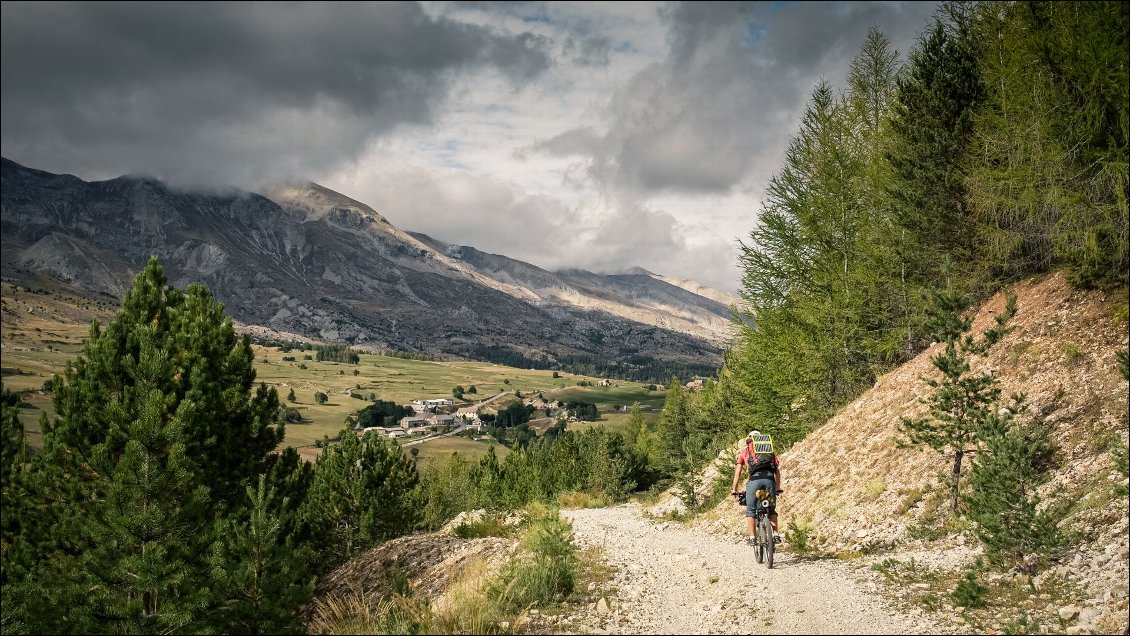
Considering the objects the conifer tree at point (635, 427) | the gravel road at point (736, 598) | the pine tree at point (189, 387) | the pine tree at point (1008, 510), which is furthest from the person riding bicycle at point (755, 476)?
the conifer tree at point (635, 427)

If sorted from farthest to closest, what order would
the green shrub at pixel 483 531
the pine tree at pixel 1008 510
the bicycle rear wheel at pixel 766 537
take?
1. the green shrub at pixel 483 531
2. the bicycle rear wheel at pixel 766 537
3. the pine tree at pixel 1008 510

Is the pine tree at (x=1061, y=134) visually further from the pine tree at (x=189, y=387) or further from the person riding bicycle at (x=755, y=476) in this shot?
the pine tree at (x=189, y=387)

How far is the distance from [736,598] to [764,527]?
8.43 ft

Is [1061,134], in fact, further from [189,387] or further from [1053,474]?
[189,387]

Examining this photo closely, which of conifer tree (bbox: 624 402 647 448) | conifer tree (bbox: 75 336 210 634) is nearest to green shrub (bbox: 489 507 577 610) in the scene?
conifer tree (bbox: 75 336 210 634)

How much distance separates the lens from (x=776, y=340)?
23969mm

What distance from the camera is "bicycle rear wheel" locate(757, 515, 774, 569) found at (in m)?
11.7

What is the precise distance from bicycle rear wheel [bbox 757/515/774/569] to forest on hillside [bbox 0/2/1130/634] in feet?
11.8

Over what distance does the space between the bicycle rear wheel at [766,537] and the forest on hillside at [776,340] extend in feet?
11.8

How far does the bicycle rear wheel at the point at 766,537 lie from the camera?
11.7 m

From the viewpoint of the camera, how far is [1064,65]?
1516cm

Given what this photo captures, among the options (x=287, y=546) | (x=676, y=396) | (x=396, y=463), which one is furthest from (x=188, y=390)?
(x=676, y=396)

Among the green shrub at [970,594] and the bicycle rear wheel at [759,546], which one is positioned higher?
the green shrub at [970,594]

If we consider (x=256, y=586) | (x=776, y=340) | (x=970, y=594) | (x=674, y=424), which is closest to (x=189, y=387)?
(x=256, y=586)
